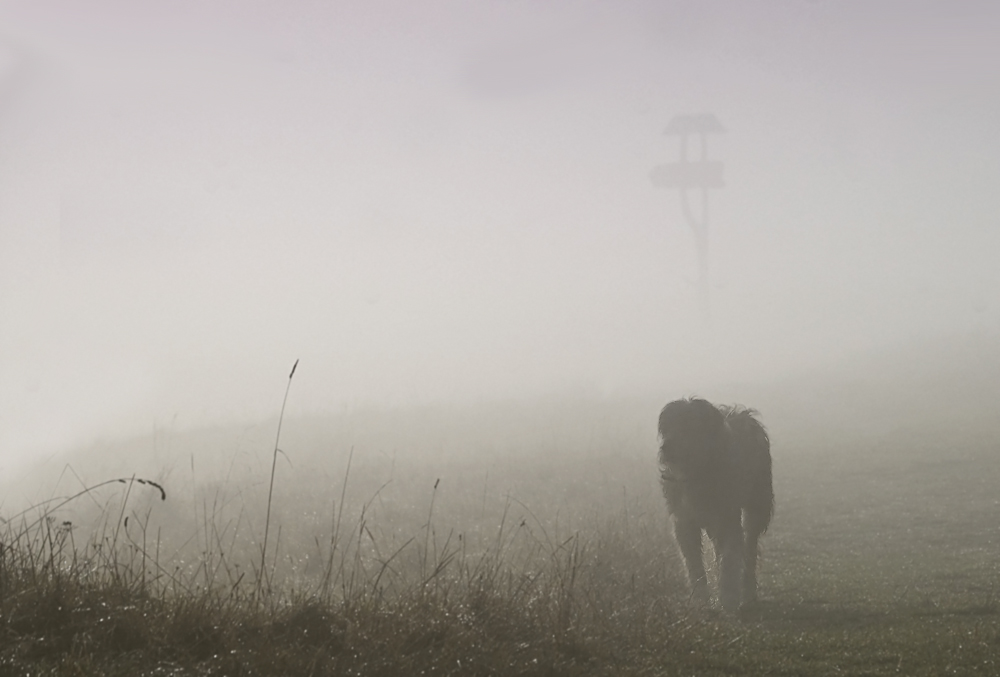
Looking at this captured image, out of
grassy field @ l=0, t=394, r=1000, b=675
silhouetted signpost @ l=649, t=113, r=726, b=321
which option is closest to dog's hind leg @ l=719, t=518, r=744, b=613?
grassy field @ l=0, t=394, r=1000, b=675

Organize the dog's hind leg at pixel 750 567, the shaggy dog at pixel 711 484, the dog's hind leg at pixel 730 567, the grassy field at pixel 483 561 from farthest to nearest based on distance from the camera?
the dog's hind leg at pixel 750 567
the shaggy dog at pixel 711 484
the dog's hind leg at pixel 730 567
the grassy field at pixel 483 561

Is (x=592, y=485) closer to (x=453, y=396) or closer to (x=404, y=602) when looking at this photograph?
(x=404, y=602)

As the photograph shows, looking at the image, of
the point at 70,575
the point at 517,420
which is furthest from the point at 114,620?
the point at 517,420

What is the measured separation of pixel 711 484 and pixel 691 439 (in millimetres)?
501

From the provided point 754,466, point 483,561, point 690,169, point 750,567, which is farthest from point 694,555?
point 690,169

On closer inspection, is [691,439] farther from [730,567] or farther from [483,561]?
[483,561]

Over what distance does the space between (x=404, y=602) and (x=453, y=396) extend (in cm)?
2728

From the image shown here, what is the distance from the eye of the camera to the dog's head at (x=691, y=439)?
8594 mm

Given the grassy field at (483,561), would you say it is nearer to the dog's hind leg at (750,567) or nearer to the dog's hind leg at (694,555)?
the dog's hind leg at (750,567)

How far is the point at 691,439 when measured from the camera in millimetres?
8594

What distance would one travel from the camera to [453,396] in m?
32.3

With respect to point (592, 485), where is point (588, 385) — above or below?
above

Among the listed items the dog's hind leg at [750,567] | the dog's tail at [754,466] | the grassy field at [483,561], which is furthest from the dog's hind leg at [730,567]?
the dog's tail at [754,466]

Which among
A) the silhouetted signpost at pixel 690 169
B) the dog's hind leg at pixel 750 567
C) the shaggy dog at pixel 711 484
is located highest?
the silhouetted signpost at pixel 690 169
